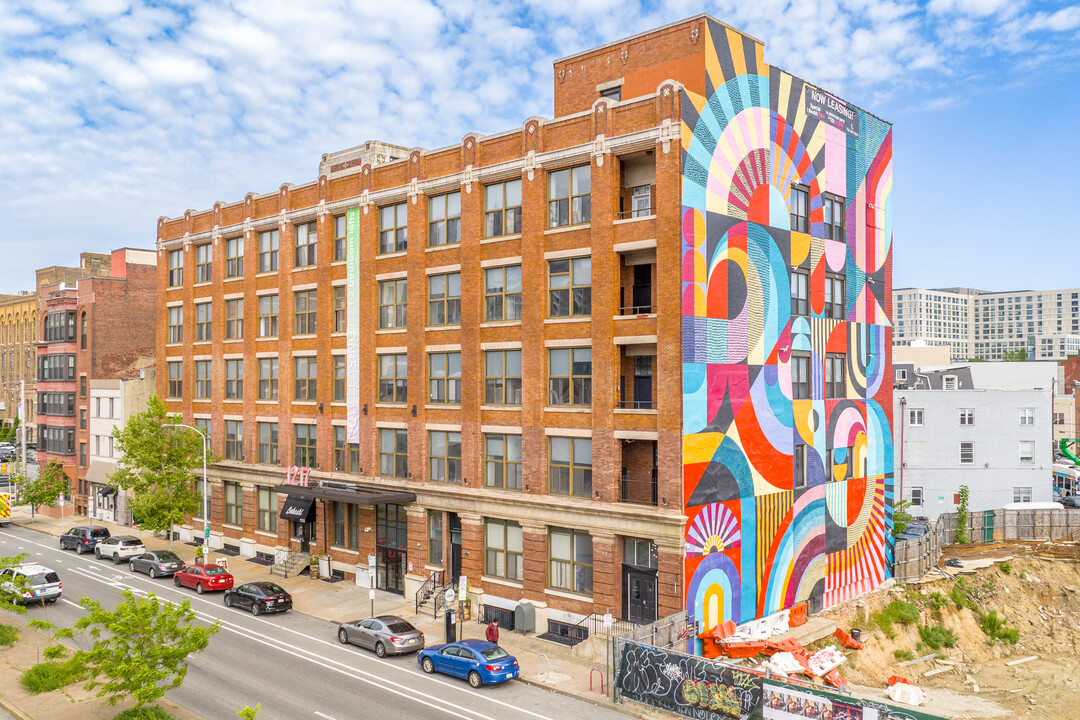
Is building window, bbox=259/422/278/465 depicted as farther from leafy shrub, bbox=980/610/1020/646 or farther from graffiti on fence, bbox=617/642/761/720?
leafy shrub, bbox=980/610/1020/646

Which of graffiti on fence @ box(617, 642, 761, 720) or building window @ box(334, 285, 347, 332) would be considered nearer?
graffiti on fence @ box(617, 642, 761, 720)

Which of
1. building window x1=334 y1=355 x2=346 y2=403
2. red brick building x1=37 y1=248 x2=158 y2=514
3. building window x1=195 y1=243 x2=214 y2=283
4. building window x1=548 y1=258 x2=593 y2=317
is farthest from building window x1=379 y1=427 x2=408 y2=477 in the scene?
red brick building x1=37 y1=248 x2=158 y2=514

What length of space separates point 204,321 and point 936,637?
47.2 metres

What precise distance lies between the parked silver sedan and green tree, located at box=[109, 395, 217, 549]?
20891 millimetres

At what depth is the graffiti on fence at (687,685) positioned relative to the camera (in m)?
24.2

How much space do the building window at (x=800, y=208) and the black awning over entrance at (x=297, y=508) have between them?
28822mm

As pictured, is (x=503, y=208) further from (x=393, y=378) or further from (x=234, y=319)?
(x=234, y=319)

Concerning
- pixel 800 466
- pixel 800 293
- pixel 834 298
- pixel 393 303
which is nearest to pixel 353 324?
pixel 393 303

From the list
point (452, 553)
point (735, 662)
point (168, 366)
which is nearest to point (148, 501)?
point (168, 366)

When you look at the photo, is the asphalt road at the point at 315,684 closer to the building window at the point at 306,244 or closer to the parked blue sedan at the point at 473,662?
the parked blue sedan at the point at 473,662

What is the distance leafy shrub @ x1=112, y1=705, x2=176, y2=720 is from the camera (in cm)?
2295

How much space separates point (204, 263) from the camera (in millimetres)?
54406

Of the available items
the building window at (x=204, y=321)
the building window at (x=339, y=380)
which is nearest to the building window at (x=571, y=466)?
the building window at (x=339, y=380)

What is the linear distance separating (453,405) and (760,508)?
14.8 m
